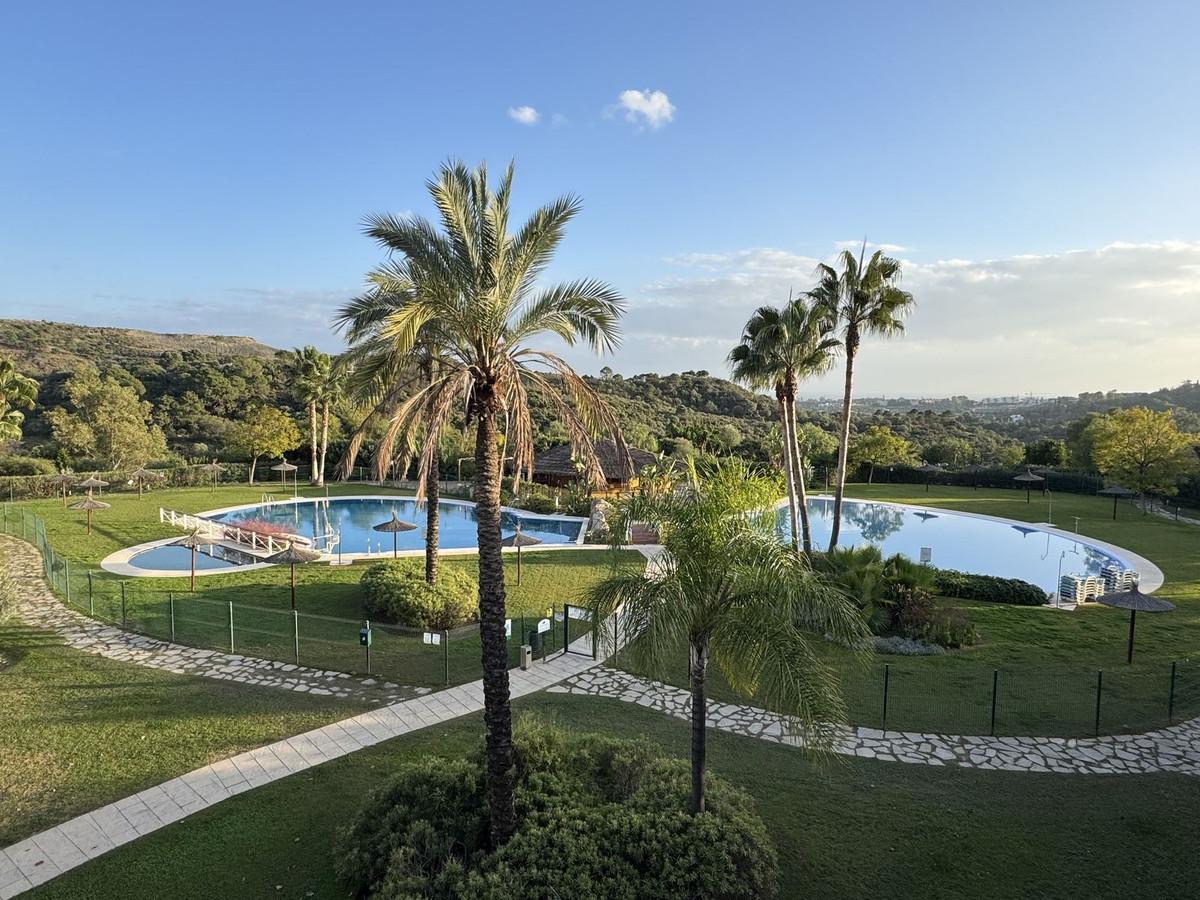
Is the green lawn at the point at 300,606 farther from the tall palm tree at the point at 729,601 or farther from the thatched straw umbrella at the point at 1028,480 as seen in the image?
the thatched straw umbrella at the point at 1028,480

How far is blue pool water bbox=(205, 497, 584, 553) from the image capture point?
25.6m

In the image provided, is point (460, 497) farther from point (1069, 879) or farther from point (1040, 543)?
point (1069, 879)

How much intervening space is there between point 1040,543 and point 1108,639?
Result: 14874mm

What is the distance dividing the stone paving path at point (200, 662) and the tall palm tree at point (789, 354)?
40.4 feet

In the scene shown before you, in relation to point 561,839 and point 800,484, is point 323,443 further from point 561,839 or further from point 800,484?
point 561,839

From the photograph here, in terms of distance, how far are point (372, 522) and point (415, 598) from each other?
1683 cm

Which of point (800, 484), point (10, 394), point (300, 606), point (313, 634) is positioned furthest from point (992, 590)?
point (10, 394)

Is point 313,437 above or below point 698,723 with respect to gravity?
above

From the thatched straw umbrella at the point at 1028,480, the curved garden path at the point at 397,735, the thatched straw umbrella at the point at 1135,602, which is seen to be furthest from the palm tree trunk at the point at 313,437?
the thatched straw umbrella at the point at 1028,480

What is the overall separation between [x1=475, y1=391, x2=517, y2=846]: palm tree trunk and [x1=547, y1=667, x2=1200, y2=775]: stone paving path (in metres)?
4.33

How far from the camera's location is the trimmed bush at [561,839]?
5941 millimetres

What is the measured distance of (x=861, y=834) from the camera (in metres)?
7.21

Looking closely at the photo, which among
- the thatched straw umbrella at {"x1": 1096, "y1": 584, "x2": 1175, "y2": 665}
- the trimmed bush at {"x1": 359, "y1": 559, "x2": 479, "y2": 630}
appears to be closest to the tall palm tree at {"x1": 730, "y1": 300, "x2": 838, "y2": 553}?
the thatched straw umbrella at {"x1": 1096, "y1": 584, "x2": 1175, "y2": 665}

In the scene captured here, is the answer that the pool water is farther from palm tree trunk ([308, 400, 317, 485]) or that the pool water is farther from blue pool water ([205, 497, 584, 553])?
palm tree trunk ([308, 400, 317, 485])
